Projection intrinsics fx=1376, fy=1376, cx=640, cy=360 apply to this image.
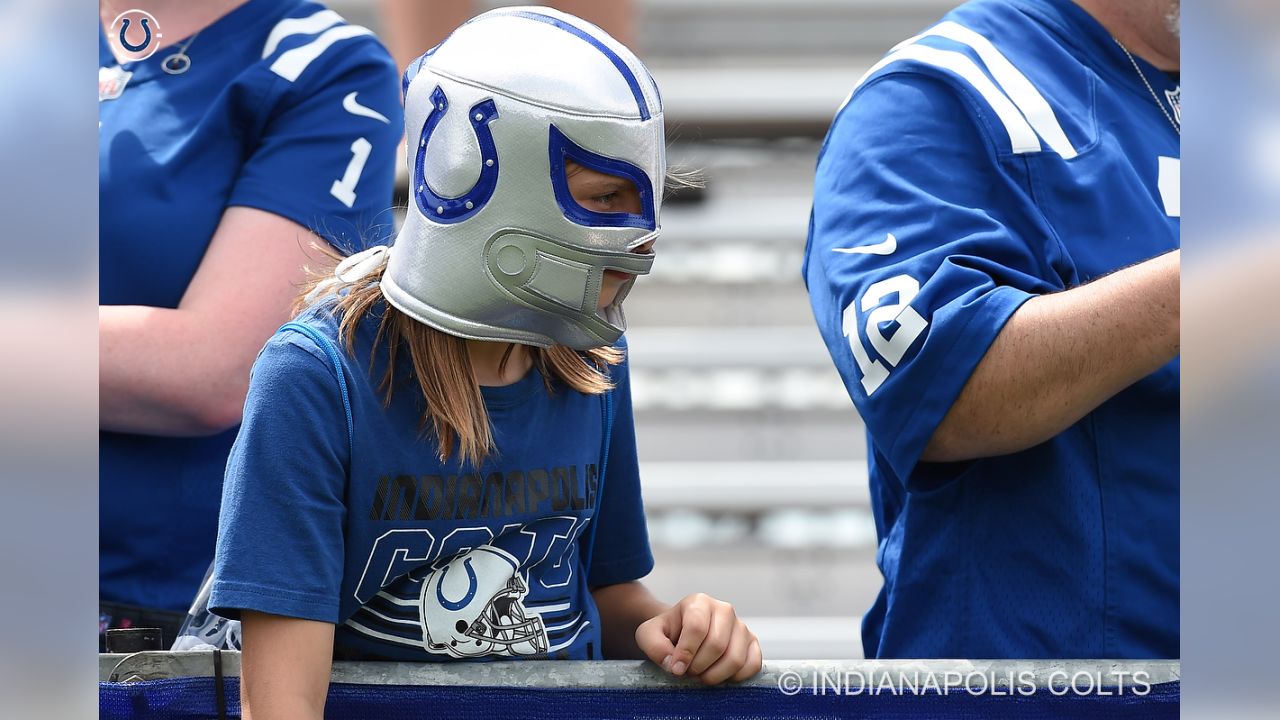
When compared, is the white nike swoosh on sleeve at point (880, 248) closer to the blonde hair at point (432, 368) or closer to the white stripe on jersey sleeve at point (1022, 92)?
the white stripe on jersey sleeve at point (1022, 92)

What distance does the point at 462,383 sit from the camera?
55.1 inches

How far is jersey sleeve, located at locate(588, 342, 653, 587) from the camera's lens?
1.62 meters

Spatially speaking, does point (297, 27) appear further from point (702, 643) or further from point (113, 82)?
point (702, 643)

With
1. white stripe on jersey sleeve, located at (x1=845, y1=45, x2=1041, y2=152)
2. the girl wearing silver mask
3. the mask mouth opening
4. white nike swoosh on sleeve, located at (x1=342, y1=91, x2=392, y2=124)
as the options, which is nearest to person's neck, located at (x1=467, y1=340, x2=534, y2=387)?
the girl wearing silver mask

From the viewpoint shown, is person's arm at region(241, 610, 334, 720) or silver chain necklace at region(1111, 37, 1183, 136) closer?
person's arm at region(241, 610, 334, 720)

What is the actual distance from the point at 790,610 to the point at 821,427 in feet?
1.82

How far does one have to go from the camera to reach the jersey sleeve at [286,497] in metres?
1.25

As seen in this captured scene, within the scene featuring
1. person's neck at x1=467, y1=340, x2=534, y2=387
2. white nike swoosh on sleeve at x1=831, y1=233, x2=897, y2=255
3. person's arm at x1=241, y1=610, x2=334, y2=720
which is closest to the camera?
person's arm at x1=241, y1=610, x2=334, y2=720

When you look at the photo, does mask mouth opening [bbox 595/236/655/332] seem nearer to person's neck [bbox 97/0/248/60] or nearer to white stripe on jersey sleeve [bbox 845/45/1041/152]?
white stripe on jersey sleeve [bbox 845/45/1041/152]

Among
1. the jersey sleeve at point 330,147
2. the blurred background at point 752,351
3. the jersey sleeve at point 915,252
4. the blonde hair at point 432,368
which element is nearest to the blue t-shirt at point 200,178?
the jersey sleeve at point 330,147

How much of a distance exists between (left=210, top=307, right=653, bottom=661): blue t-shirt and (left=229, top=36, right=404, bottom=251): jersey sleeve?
1.29 feet

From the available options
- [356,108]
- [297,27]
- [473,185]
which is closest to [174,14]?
[297,27]

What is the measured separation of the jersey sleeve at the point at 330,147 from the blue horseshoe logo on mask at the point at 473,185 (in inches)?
13.3

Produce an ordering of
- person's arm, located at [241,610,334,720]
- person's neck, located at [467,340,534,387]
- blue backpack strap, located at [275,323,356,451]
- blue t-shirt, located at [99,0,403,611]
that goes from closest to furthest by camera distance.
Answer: person's arm, located at [241,610,334,720]
blue backpack strap, located at [275,323,356,451]
person's neck, located at [467,340,534,387]
blue t-shirt, located at [99,0,403,611]
